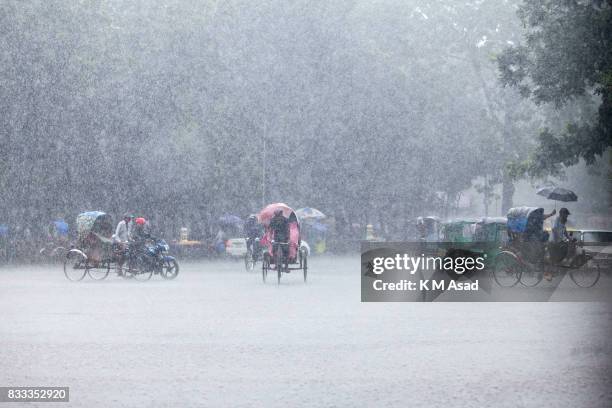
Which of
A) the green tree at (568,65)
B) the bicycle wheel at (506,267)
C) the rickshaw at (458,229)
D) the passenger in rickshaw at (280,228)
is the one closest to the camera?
the bicycle wheel at (506,267)

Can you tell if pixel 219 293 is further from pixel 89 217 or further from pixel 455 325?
pixel 89 217

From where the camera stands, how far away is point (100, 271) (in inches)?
1115

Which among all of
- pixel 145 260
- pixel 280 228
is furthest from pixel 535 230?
pixel 145 260

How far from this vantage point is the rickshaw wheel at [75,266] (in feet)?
90.7

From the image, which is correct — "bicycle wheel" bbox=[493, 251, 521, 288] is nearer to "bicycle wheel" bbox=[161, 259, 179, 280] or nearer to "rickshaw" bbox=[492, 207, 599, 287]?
"rickshaw" bbox=[492, 207, 599, 287]

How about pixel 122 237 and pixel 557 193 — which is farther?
pixel 557 193

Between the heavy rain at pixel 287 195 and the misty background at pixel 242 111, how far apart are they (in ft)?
0.38

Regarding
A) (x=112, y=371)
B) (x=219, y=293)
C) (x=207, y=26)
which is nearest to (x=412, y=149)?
(x=207, y=26)

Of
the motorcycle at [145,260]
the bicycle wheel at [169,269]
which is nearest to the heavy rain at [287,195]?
the motorcycle at [145,260]

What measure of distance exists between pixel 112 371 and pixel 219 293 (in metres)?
12.5

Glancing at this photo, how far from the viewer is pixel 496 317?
55.0 ft

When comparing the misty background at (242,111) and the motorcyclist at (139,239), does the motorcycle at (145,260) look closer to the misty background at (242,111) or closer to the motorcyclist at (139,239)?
the motorcyclist at (139,239)

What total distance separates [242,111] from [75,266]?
24836 mm

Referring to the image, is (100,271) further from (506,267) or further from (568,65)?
(568,65)
